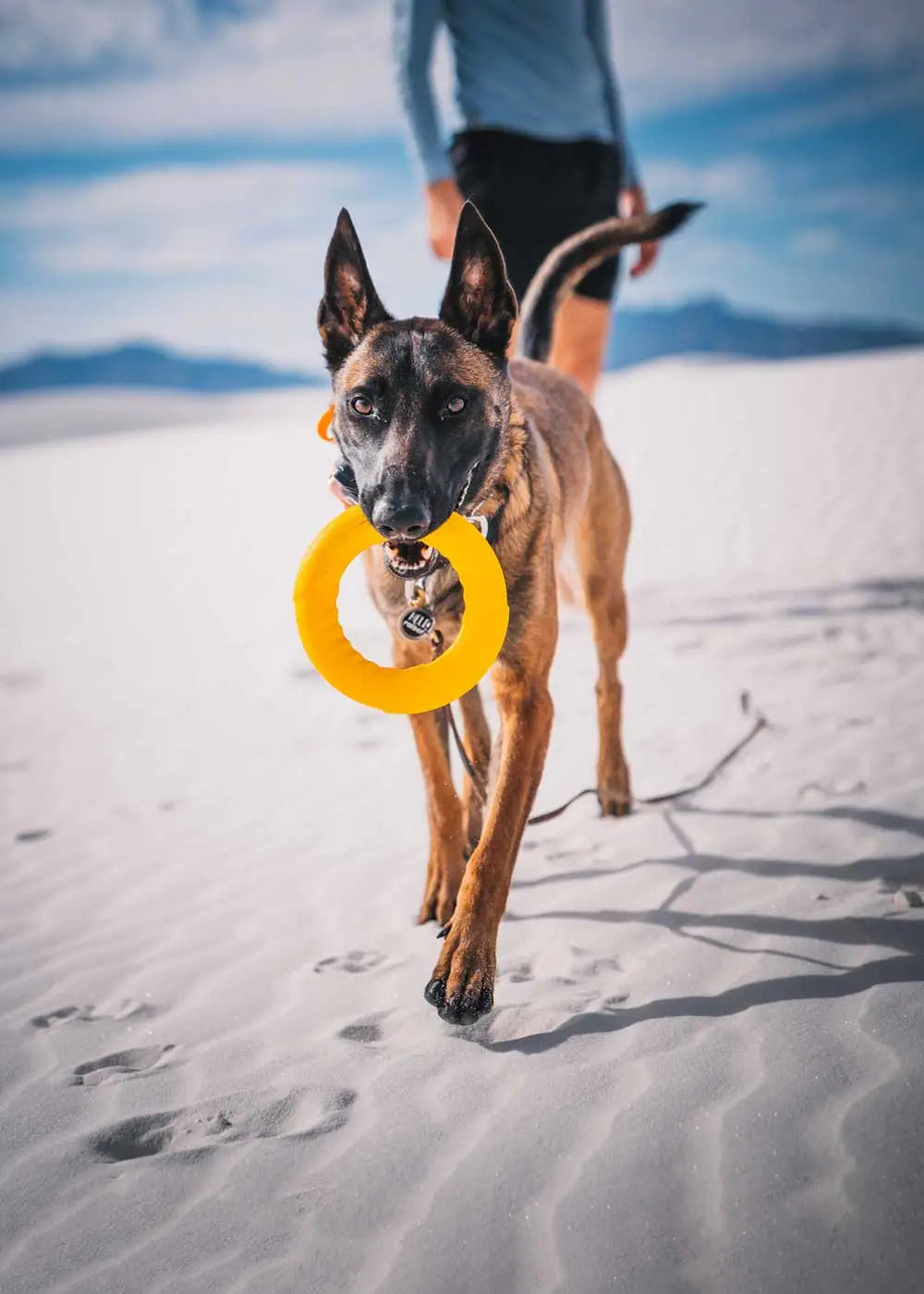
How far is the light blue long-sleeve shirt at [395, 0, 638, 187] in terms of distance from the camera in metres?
3.71

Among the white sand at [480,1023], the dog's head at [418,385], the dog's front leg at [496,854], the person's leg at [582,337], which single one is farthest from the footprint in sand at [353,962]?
the person's leg at [582,337]

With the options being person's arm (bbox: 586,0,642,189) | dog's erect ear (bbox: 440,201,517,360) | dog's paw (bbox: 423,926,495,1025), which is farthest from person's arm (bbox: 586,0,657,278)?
dog's paw (bbox: 423,926,495,1025)

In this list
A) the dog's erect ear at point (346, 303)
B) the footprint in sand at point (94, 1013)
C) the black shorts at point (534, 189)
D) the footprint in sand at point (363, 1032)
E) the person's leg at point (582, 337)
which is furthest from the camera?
the person's leg at point (582, 337)

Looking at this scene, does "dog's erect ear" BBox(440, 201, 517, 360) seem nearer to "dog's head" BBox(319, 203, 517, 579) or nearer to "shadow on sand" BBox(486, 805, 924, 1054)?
"dog's head" BBox(319, 203, 517, 579)

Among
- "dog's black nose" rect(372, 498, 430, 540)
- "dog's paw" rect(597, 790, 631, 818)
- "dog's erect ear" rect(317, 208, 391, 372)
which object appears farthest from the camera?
"dog's paw" rect(597, 790, 631, 818)

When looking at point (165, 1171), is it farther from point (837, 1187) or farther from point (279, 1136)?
point (837, 1187)

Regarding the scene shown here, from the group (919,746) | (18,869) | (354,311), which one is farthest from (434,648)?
(919,746)

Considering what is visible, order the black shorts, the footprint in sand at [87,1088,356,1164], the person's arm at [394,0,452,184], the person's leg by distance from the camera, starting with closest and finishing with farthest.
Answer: the footprint in sand at [87,1088,356,1164] < the person's arm at [394,0,452,184] < the black shorts < the person's leg

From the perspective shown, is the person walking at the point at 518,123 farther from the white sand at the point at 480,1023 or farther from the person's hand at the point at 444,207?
the white sand at the point at 480,1023

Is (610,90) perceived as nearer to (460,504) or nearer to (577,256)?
(577,256)

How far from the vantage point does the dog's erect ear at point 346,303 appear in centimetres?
250

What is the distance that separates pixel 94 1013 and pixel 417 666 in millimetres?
1249

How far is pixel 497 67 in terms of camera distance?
377 centimetres

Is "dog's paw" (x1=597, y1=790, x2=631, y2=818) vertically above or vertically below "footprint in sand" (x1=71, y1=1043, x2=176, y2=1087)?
above
